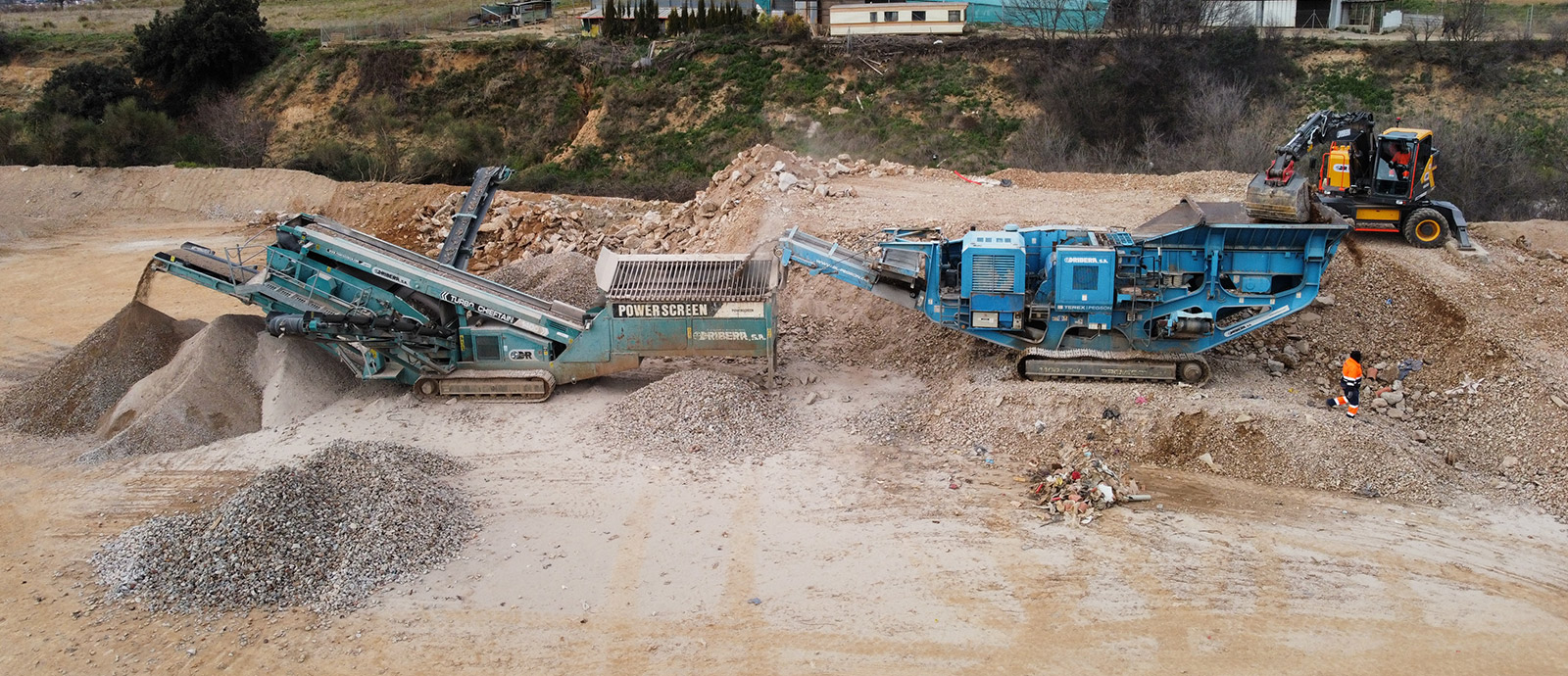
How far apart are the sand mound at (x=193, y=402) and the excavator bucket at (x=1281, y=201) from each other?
39.3ft

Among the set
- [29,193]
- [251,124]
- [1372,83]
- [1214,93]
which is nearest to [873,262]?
[1214,93]

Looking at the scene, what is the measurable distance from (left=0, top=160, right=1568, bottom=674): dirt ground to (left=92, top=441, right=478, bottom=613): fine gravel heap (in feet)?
0.74

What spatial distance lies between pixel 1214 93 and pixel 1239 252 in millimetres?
19291

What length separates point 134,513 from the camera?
1109 centimetres

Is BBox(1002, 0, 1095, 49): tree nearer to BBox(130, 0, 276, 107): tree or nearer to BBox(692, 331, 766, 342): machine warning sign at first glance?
BBox(692, 331, 766, 342): machine warning sign

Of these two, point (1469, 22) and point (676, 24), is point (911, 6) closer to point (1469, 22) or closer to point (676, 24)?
point (676, 24)

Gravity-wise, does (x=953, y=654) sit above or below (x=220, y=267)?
below

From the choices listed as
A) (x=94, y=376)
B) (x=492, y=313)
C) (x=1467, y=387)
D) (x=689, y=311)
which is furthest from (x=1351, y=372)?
(x=94, y=376)

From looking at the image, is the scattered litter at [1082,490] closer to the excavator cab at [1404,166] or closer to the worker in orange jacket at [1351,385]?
the worker in orange jacket at [1351,385]

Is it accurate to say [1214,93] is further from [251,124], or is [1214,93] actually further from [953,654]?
[251,124]

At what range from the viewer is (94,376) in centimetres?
1372

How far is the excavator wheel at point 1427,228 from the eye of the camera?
53.5 ft

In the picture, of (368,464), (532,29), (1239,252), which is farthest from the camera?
(532,29)

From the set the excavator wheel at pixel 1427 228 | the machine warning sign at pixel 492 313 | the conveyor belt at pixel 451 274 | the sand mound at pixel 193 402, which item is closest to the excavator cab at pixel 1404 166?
the excavator wheel at pixel 1427 228
